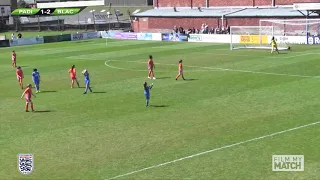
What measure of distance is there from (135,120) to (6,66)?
97.6 feet

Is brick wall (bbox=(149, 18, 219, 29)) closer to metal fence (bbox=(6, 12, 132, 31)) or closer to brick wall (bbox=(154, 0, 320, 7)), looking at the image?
brick wall (bbox=(154, 0, 320, 7))

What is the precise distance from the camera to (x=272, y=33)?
2324 inches

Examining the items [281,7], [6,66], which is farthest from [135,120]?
[281,7]

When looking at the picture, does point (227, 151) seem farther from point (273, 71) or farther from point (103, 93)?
point (273, 71)

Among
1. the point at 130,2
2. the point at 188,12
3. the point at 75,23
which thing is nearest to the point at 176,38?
the point at 188,12

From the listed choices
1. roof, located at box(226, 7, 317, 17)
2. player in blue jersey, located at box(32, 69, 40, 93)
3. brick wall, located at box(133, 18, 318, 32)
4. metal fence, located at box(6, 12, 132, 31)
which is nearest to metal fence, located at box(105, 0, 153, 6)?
metal fence, located at box(6, 12, 132, 31)

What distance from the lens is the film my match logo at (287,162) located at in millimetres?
17062

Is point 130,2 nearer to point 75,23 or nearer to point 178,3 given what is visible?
point 75,23

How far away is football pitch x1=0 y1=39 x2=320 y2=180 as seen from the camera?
701 inches

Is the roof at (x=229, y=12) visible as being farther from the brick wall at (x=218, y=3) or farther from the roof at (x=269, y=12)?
the brick wall at (x=218, y=3)

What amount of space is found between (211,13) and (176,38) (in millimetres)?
10874

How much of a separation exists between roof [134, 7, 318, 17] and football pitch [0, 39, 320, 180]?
26.8 meters

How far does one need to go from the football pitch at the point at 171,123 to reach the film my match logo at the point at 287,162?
0.27 m

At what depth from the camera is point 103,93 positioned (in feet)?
107
